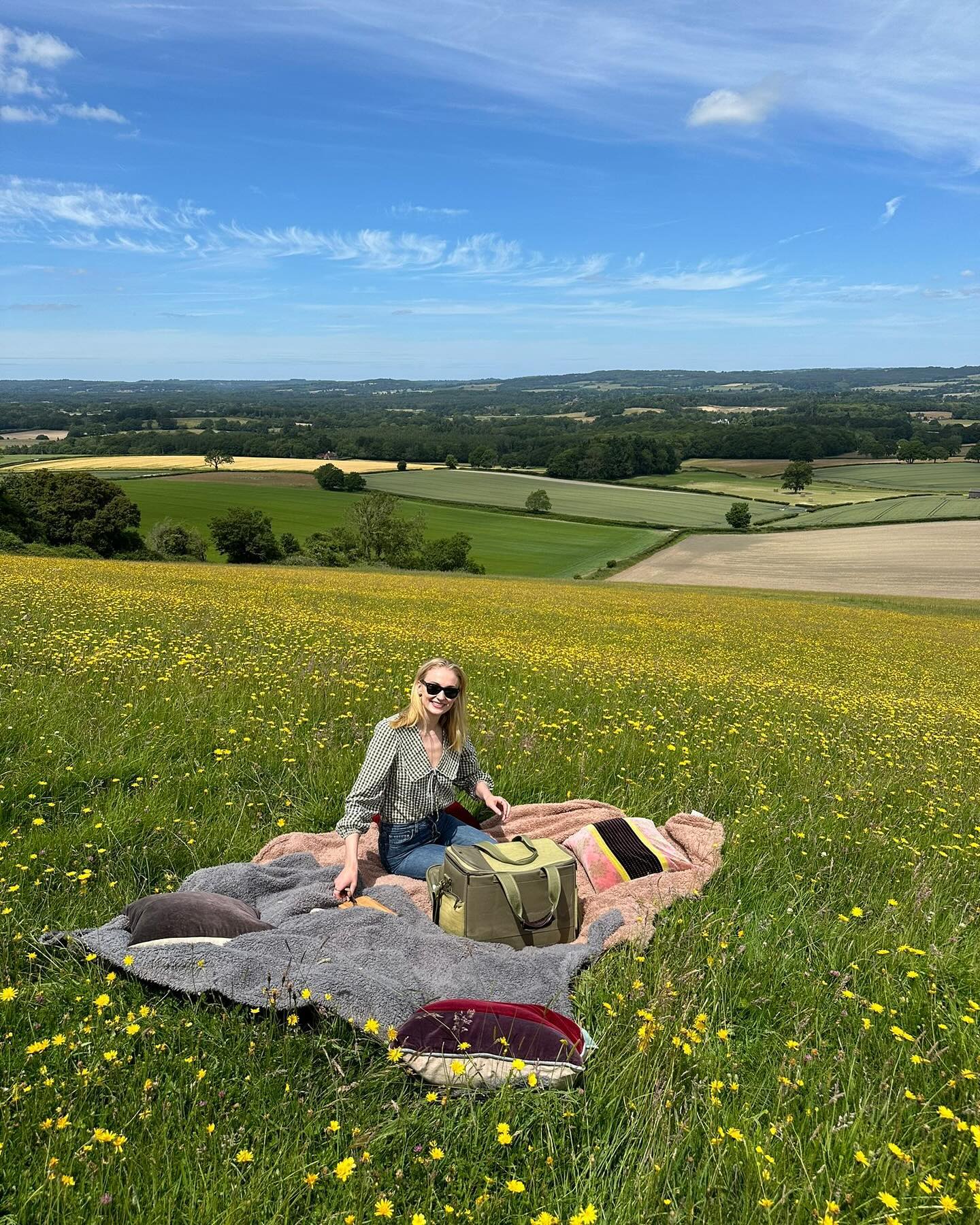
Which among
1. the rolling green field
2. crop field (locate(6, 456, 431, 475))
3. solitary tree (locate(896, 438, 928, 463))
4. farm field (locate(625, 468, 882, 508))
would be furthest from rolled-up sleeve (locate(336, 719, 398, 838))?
solitary tree (locate(896, 438, 928, 463))

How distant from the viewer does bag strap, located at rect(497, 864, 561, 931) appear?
389 centimetres

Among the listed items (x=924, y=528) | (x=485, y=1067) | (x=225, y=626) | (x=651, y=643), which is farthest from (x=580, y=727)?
(x=924, y=528)

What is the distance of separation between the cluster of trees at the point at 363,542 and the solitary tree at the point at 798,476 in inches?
2512

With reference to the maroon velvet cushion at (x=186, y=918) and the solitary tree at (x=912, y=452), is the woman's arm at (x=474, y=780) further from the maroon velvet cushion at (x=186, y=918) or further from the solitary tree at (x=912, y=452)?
the solitary tree at (x=912, y=452)

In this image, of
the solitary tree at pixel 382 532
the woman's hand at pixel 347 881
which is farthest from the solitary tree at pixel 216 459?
the woman's hand at pixel 347 881

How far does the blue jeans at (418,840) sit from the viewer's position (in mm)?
4852

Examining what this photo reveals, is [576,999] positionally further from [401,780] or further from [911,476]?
[911,476]

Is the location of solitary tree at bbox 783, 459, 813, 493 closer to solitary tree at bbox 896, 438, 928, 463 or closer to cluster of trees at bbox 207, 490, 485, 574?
solitary tree at bbox 896, 438, 928, 463

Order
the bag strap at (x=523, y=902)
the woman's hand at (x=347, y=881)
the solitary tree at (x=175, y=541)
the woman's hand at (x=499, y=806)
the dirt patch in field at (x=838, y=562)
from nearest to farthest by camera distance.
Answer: the bag strap at (x=523, y=902), the woman's hand at (x=347, y=881), the woman's hand at (x=499, y=806), the dirt patch in field at (x=838, y=562), the solitary tree at (x=175, y=541)

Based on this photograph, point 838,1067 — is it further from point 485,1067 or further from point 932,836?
point 932,836

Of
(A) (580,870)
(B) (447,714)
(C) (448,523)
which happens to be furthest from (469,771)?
(C) (448,523)

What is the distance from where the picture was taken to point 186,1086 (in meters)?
2.56

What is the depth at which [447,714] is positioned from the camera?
532 centimetres

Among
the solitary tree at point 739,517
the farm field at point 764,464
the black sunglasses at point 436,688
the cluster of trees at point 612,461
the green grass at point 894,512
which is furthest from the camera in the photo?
the cluster of trees at point 612,461
